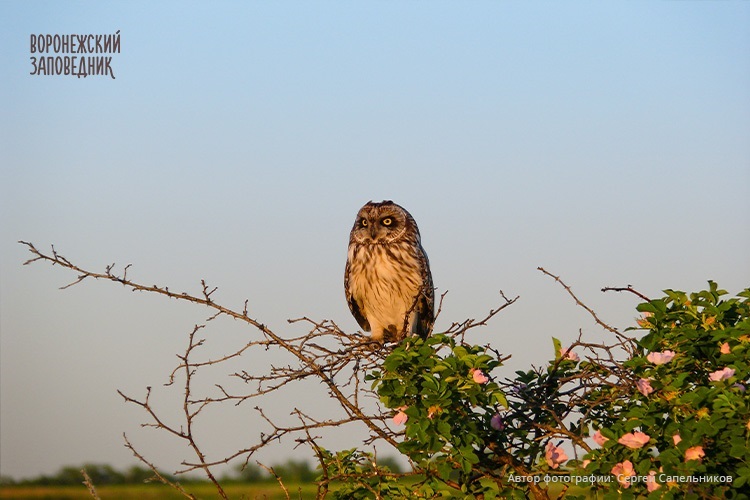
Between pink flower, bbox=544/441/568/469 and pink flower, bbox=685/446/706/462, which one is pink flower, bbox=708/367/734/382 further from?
pink flower, bbox=544/441/568/469

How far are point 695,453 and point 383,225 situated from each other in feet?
15.3

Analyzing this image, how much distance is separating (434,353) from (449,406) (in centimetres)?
31

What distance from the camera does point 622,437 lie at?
4691 mm

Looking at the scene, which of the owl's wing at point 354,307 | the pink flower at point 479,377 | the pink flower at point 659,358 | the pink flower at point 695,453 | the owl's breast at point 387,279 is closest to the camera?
the pink flower at point 695,453

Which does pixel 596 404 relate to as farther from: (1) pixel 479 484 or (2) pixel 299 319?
(2) pixel 299 319

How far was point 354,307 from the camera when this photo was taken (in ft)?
29.5

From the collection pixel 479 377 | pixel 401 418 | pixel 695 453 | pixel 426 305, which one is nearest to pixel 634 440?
pixel 695 453

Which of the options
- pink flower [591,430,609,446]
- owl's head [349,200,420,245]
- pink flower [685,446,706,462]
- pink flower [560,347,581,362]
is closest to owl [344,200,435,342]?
owl's head [349,200,420,245]

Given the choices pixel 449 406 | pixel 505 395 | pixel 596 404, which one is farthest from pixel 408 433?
pixel 596 404

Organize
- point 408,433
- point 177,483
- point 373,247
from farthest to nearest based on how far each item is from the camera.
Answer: point 373,247 → point 177,483 → point 408,433

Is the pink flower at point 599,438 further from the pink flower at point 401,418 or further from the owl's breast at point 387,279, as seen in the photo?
the owl's breast at point 387,279

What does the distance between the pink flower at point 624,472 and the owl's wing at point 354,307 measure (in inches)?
174

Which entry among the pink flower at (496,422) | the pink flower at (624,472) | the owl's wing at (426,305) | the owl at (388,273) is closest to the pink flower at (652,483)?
the pink flower at (624,472)

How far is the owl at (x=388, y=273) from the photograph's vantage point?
857 centimetres
